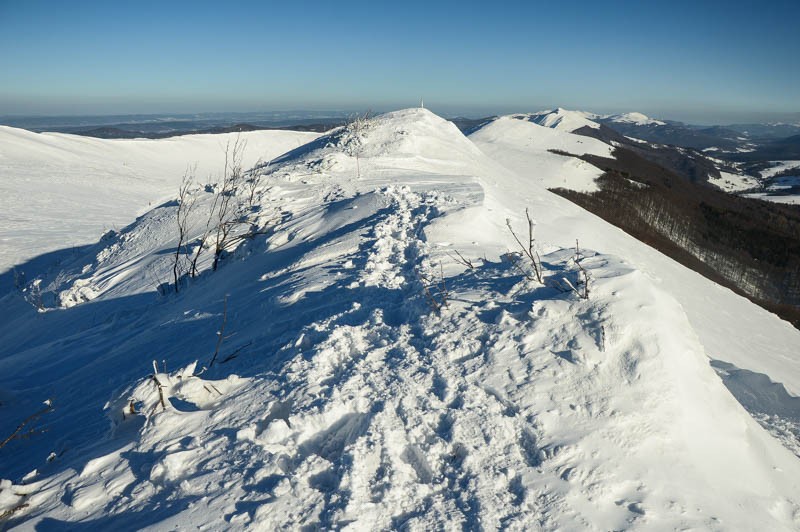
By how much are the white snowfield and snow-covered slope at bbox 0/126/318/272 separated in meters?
18.3

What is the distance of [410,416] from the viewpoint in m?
3.21

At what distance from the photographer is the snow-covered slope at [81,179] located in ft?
68.0

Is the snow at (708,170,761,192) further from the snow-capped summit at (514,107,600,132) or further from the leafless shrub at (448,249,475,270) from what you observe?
the leafless shrub at (448,249,475,270)

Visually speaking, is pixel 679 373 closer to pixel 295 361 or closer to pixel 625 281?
pixel 625 281

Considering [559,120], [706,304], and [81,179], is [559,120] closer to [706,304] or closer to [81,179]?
[81,179]

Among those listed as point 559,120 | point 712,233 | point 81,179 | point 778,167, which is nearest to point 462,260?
point 712,233

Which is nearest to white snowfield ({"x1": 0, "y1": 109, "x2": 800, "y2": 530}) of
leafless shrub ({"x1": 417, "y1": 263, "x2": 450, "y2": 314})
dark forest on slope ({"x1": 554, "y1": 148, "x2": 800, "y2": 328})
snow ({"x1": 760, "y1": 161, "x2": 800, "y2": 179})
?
leafless shrub ({"x1": 417, "y1": 263, "x2": 450, "y2": 314})

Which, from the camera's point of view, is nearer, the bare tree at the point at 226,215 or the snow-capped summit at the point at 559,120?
the bare tree at the point at 226,215

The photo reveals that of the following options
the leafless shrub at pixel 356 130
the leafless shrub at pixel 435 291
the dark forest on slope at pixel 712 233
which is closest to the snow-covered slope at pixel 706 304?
the leafless shrub at pixel 435 291

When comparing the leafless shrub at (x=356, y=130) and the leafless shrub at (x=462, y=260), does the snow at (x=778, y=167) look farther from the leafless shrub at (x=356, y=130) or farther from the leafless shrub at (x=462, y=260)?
the leafless shrub at (x=462, y=260)

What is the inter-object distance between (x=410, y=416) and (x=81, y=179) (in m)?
38.1

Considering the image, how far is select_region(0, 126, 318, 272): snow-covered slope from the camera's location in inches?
816

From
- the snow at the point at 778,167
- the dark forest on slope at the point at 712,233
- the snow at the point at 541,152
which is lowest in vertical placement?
the dark forest on slope at the point at 712,233

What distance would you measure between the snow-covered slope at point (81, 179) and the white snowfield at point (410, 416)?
18307 millimetres
